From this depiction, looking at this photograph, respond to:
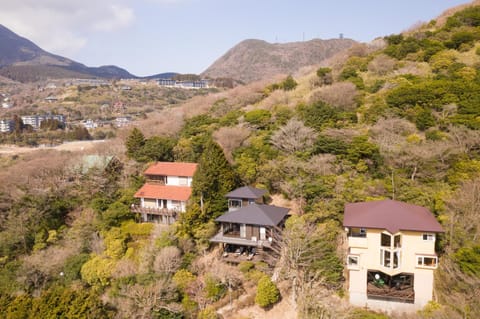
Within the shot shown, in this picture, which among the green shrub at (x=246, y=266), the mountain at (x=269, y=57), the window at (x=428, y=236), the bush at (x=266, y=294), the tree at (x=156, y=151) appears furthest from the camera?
the mountain at (x=269, y=57)

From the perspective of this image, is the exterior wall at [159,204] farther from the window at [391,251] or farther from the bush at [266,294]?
the window at [391,251]

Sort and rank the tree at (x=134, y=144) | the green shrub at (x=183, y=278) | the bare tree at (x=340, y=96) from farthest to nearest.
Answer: the bare tree at (x=340, y=96) → the tree at (x=134, y=144) → the green shrub at (x=183, y=278)

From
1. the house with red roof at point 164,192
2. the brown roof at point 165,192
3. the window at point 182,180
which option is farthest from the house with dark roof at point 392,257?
the window at point 182,180

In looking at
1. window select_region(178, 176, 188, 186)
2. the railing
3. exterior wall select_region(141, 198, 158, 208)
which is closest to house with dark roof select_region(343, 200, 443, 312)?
the railing

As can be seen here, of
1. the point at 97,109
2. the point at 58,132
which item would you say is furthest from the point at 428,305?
the point at 97,109

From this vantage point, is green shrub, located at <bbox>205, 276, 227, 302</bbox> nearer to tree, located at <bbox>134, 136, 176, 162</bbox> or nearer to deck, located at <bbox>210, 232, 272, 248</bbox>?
deck, located at <bbox>210, 232, 272, 248</bbox>

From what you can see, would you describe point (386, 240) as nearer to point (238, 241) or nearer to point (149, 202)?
point (238, 241)
